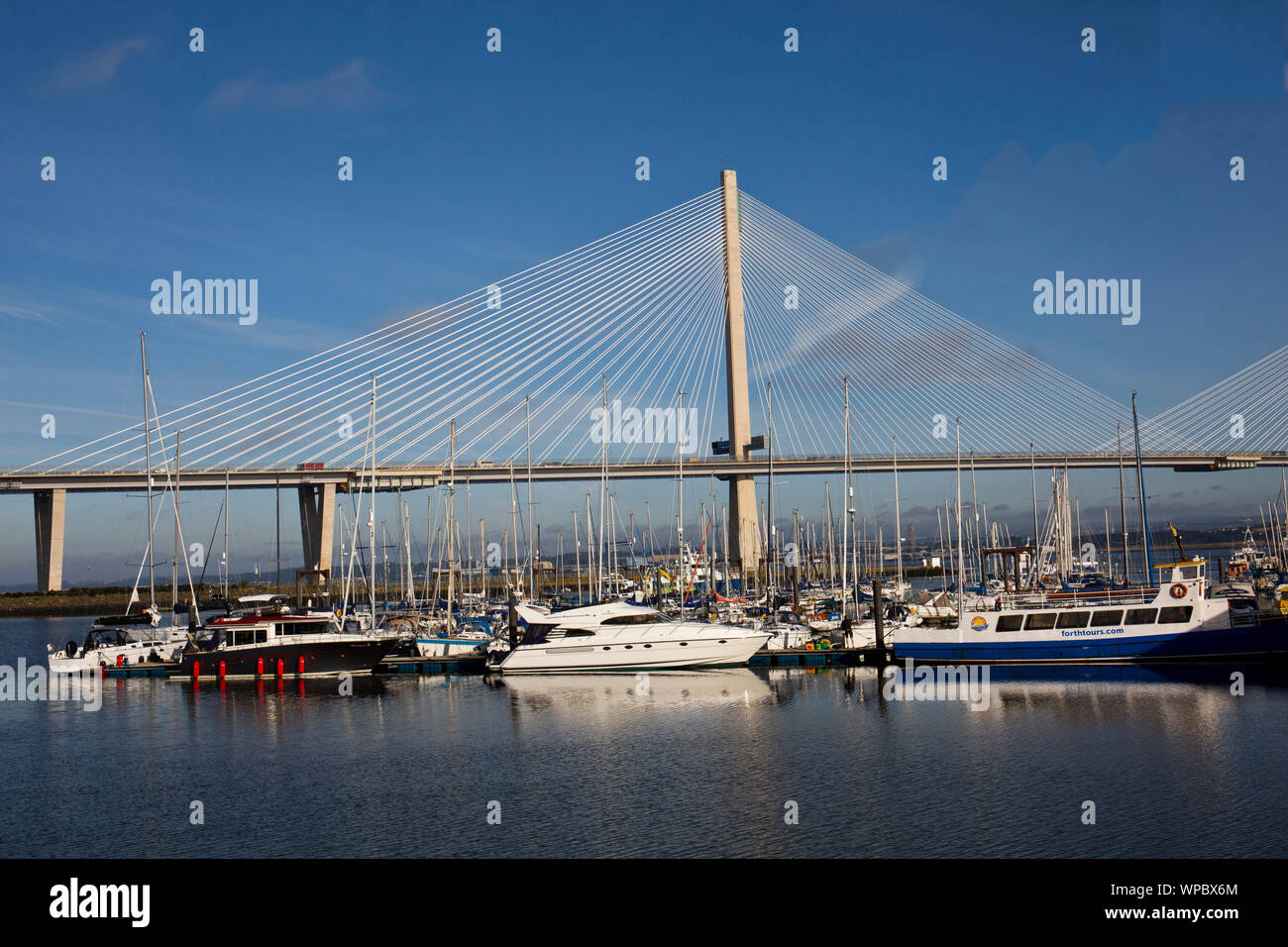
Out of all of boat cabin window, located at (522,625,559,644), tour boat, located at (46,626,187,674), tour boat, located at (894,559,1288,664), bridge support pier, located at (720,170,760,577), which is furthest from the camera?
bridge support pier, located at (720,170,760,577)

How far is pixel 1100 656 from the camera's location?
108ft

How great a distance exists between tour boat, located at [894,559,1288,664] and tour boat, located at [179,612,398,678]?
18.8m

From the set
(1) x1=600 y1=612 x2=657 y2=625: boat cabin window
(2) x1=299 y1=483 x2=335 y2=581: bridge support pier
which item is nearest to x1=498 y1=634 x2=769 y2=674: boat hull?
(1) x1=600 y1=612 x2=657 y2=625: boat cabin window

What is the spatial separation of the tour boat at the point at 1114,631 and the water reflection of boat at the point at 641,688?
6.29 meters

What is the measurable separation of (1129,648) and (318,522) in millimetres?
66151

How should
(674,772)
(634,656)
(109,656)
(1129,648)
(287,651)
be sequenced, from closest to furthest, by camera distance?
(674,772)
(1129,648)
(634,656)
(287,651)
(109,656)

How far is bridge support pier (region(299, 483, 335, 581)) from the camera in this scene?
83062mm

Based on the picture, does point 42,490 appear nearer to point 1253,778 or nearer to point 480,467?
point 480,467

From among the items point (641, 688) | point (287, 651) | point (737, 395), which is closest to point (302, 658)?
point (287, 651)

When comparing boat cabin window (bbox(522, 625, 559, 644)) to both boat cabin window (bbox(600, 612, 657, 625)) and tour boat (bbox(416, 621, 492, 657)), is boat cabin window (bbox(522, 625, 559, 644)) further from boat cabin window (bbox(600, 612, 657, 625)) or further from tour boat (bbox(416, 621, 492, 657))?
tour boat (bbox(416, 621, 492, 657))

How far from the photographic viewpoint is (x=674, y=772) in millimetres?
21438

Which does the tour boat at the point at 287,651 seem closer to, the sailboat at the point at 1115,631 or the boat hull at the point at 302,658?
the boat hull at the point at 302,658

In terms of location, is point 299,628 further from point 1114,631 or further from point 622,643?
point 1114,631
